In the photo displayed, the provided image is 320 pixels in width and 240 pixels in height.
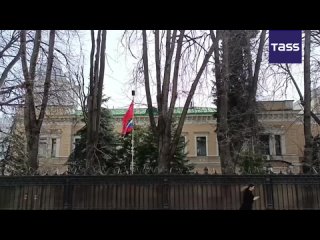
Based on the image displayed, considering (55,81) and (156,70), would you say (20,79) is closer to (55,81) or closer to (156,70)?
(55,81)

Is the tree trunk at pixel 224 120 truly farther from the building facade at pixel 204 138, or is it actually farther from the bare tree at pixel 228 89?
the building facade at pixel 204 138

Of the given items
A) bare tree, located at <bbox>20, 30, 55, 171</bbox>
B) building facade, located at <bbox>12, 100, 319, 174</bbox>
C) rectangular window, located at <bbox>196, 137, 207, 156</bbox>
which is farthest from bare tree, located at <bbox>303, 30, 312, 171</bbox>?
rectangular window, located at <bbox>196, 137, 207, 156</bbox>

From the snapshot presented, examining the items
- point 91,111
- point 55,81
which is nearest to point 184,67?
point 91,111

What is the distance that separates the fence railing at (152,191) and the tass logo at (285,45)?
3.74 m

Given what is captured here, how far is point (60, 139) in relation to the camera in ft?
107

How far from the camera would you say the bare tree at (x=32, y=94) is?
46.0 feet

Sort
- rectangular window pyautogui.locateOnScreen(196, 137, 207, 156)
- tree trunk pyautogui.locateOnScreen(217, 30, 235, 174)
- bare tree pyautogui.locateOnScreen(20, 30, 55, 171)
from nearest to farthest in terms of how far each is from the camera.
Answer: tree trunk pyautogui.locateOnScreen(217, 30, 235, 174) < bare tree pyautogui.locateOnScreen(20, 30, 55, 171) < rectangular window pyautogui.locateOnScreen(196, 137, 207, 156)

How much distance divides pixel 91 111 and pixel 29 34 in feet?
12.9

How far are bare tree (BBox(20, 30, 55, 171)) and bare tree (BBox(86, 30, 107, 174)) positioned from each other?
1.54 metres

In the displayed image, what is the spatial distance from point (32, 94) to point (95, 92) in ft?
7.27

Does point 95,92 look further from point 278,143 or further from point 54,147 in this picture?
point 278,143

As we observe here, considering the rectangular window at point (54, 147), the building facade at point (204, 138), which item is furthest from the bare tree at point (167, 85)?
the rectangular window at point (54, 147)

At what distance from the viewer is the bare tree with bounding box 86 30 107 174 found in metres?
14.3

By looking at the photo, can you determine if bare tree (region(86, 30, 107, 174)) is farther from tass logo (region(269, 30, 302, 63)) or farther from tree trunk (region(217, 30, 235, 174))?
tass logo (region(269, 30, 302, 63))
